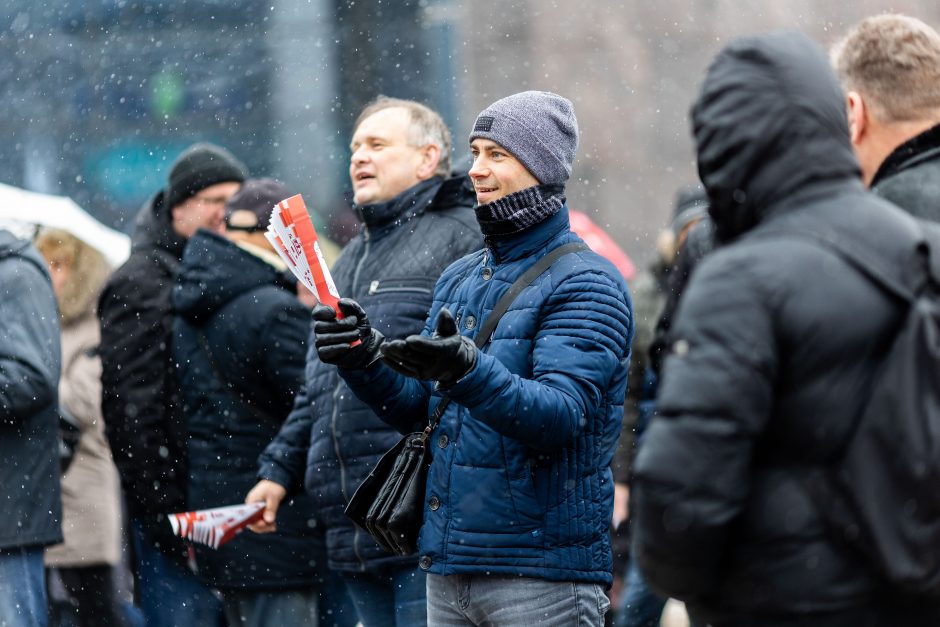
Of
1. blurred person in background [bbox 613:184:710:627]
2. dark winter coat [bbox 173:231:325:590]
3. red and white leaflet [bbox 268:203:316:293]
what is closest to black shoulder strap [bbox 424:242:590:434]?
red and white leaflet [bbox 268:203:316:293]

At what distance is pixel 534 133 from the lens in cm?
386

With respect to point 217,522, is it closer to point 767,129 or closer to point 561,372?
point 561,372

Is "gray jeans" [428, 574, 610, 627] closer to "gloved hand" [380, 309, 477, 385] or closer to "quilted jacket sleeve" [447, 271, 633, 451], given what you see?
"quilted jacket sleeve" [447, 271, 633, 451]

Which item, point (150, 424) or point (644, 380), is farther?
point (644, 380)

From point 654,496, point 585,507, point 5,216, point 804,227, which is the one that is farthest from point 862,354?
point 5,216

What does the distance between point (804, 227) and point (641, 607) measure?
4.01 metres

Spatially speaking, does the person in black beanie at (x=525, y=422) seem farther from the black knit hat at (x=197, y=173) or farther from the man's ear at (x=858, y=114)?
the black knit hat at (x=197, y=173)

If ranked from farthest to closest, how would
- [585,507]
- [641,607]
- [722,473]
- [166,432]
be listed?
[641,607], [166,432], [585,507], [722,473]

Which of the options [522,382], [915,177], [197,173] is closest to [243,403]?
[197,173]

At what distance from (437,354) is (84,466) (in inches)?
153

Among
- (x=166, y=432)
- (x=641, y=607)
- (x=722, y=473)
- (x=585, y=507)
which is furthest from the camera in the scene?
(x=641, y=607)

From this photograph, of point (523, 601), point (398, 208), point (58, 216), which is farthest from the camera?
point (58, 216)

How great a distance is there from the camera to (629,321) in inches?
146

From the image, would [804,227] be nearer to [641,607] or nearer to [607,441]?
[607,441]
